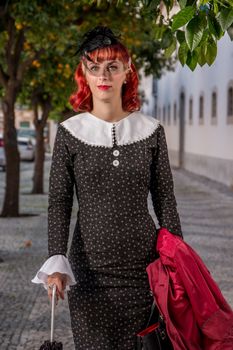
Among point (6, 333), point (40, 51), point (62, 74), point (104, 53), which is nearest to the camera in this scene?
point (104, 53)

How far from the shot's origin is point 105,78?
3625 mm

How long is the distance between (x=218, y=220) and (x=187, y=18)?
1400 cm

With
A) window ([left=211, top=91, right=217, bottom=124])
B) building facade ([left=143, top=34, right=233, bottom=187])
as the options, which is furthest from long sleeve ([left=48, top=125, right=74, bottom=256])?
window ([left=211, top=91, right=217, bottom=124])

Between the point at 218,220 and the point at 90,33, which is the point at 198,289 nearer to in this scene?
the point at 90,33

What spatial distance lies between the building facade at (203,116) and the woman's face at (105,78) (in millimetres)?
18143

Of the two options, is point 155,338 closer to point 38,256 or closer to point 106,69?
point 106,69

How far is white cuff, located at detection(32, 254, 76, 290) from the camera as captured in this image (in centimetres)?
348

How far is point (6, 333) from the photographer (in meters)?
6.96

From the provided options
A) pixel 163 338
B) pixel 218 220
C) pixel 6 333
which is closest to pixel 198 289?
pixel 163 338

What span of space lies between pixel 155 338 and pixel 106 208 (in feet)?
1.68

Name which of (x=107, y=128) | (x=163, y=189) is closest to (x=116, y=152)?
(x=107, y=128)

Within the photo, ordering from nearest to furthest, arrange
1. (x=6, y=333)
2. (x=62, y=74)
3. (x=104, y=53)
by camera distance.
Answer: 1. (x=104, y=53)
2. (x=6, y=333)
3. (x=62, y=74)

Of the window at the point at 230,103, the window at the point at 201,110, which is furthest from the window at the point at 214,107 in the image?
the window at the point at 230,103

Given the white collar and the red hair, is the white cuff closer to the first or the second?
the white collar
